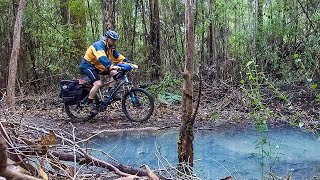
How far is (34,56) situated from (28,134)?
983 centimetres

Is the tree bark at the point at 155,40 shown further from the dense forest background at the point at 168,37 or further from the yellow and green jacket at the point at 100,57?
the yellow and green jacket at the point at 100,57

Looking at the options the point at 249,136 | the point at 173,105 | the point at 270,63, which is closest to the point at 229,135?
the point at 249,136

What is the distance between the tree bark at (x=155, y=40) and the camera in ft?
41.3

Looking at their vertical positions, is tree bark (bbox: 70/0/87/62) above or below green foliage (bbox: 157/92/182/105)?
above

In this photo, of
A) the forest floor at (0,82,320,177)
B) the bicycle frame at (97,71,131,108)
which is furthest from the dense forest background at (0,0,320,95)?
the bicycle frame at (97,71,131,108)

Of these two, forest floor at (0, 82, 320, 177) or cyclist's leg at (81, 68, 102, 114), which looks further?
cyclist's leg at (81, 68, 102, 114)

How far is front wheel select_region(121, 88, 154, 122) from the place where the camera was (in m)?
8.20

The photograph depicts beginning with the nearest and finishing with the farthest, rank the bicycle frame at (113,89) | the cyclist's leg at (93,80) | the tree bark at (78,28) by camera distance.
Result: the cyclist's leg at (93,80), the bicycle frame at (113,89), the tree bark at (78,28)

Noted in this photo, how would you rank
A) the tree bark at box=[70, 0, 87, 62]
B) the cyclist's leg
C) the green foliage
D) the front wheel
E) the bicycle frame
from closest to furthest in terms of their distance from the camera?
1. the front wheel
2. the cyclist's leg
3. the bicycle frame
4. the green foliage
5. the tree bark at box=[70, 0, 87, 62]

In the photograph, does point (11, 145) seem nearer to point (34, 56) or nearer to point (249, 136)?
point (249, 136)

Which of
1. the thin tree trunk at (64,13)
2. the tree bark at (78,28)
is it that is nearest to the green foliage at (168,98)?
the tree bark at (78,28)

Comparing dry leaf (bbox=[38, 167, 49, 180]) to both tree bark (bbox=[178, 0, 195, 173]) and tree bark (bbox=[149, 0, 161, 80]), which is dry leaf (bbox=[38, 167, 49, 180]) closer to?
tree bark (bbox=[178, 0, 195, 173])

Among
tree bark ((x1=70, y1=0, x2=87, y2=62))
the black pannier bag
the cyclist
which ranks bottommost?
the black pannier bag

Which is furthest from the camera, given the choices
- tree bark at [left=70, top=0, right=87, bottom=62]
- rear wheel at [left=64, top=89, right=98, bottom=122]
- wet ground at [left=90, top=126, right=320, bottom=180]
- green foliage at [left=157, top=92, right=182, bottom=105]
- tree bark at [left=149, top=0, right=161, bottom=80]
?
tree bark at [left=149, top=0, right=161, bottom=80]
